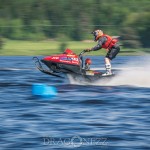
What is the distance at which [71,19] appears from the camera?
257ft

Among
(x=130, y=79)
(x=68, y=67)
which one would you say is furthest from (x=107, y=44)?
(x=130, y=79)

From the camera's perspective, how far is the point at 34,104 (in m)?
16.3

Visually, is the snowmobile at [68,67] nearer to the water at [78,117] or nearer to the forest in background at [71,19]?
the water at [78,117]

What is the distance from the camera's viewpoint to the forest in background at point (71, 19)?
227ft

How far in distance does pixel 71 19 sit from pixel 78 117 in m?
64.4

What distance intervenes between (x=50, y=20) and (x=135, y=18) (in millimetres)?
12529

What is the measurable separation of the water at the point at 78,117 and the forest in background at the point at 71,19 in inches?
1778

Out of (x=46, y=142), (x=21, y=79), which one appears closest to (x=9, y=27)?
(x=21, y=79)

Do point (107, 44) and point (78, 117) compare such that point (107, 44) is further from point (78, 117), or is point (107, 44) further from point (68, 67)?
point (78, 117)

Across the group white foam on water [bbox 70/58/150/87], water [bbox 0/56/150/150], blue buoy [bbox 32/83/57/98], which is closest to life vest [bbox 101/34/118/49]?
white foam on water [bbox 70/58/150/87]

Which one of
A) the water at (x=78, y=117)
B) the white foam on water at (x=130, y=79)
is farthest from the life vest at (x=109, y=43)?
the water at (x=78, y=117)

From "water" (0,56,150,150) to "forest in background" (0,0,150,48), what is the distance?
45.2m

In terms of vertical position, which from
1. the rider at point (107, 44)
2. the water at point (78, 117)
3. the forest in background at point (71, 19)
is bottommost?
the water at point (78, 117)

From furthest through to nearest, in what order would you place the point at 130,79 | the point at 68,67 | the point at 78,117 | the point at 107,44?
the point at 130,79 < the point at 107,44 < the point at 68,67 < the point at 78,117
